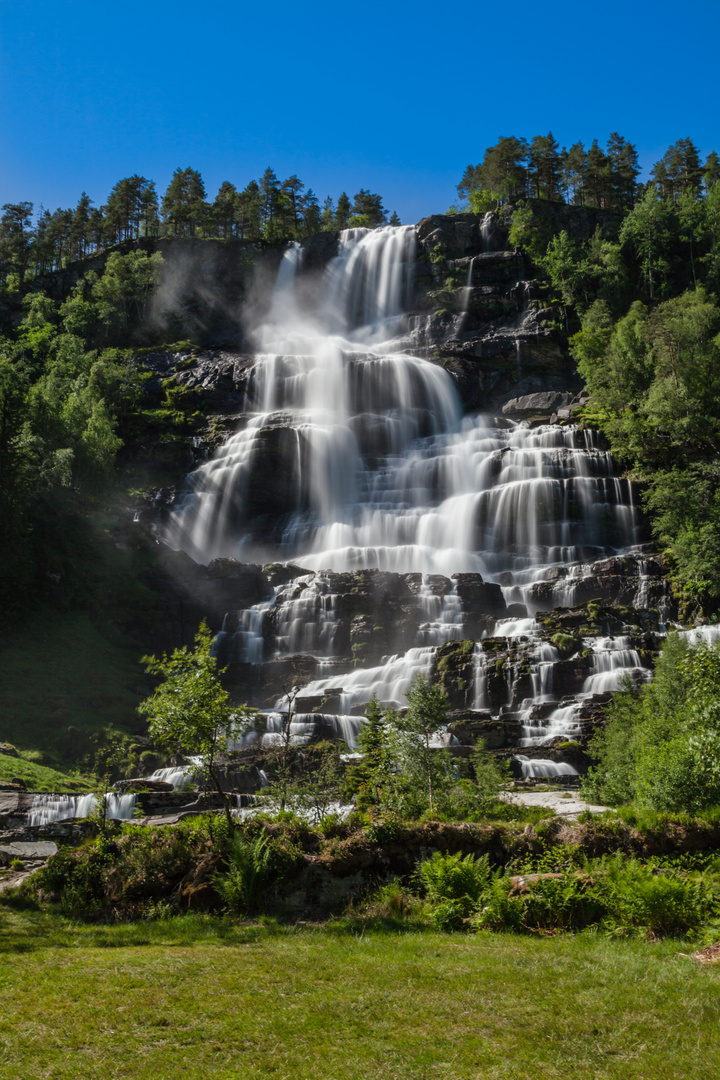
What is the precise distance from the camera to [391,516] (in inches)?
2438

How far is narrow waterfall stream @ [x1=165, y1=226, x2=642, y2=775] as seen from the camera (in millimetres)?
40812

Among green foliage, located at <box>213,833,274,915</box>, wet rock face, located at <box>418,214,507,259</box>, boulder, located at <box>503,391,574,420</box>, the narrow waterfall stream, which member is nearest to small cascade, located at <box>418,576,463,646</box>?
the narrow waterfall stream

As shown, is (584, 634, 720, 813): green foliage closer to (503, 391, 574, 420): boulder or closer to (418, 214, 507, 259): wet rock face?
(503, 391, 574, 420): boulder

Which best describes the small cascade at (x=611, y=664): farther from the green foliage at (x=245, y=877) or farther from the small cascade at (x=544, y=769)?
the green foliage at (x=245, y=877)

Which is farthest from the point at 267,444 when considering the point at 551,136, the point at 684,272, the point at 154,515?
the point at 551,136

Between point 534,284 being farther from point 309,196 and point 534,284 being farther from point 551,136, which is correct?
point 309,196

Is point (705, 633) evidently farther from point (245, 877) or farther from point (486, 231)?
point (486, 231)

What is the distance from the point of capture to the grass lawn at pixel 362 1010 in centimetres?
636

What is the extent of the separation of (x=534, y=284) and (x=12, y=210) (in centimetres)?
8279

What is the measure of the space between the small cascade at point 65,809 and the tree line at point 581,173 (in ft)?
302

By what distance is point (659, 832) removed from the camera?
13.4m

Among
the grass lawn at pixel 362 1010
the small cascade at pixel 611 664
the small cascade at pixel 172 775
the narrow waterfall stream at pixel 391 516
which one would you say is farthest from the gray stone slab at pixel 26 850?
the small cascade at pixel 611 664

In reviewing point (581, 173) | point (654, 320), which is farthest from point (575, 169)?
point (654, 320)

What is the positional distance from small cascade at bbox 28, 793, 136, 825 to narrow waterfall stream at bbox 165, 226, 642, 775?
1097cm
